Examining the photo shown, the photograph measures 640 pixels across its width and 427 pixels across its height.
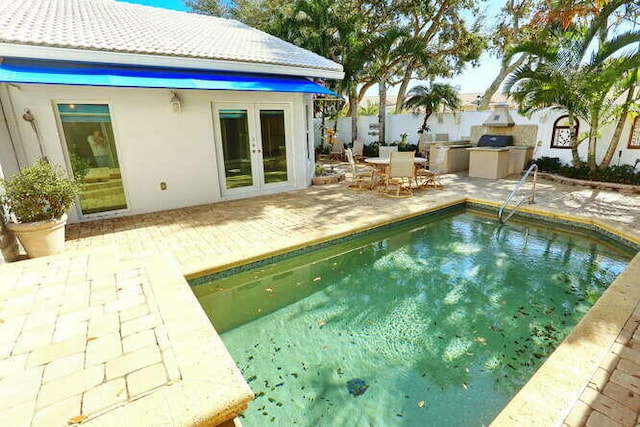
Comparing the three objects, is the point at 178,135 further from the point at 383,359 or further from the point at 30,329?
the point at 383,359

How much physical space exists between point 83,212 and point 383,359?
8818 mm

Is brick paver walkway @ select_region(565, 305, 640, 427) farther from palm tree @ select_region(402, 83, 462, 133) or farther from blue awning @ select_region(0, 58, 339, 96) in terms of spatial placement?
palm tree @ select_region(402, 83, 462, 133)

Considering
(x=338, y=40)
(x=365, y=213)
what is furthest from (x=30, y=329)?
(x=338, y=40)

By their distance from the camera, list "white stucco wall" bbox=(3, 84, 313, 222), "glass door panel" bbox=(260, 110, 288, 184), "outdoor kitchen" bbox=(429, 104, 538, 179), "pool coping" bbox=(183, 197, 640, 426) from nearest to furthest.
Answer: "pool coping" bbox=(183, 197, 640, 426) < "white stucco wall" bbox=(3, 84, 313, 222) < "glass door panel" bbox=(260, 110, 288, 184) < "outdoor kitchen" bbox=(429, 104, 538, 179)

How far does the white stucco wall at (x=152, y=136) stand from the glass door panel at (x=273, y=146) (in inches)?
25.4

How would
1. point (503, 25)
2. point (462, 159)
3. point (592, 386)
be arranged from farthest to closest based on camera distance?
point (503, 25) < point (462, 159) < point (592, 386)

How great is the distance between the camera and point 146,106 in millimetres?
8891

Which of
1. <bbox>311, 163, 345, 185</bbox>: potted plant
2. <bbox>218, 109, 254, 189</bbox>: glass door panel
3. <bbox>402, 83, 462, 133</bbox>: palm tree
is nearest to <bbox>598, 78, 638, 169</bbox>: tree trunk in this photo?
<bbox>402, 83, 462, 133</bbox>: palm tree

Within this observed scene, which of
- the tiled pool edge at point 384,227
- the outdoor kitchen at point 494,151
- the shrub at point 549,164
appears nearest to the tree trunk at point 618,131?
the shrub at point 549,164

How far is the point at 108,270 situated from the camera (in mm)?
5172

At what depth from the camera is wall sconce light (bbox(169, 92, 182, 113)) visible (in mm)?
9102

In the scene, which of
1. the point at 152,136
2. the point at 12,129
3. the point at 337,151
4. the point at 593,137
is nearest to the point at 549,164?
the point at 593,137

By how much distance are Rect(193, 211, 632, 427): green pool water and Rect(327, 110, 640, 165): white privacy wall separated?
8186mm

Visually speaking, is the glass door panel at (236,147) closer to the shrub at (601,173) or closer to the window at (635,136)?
the shrub at (601,173)
